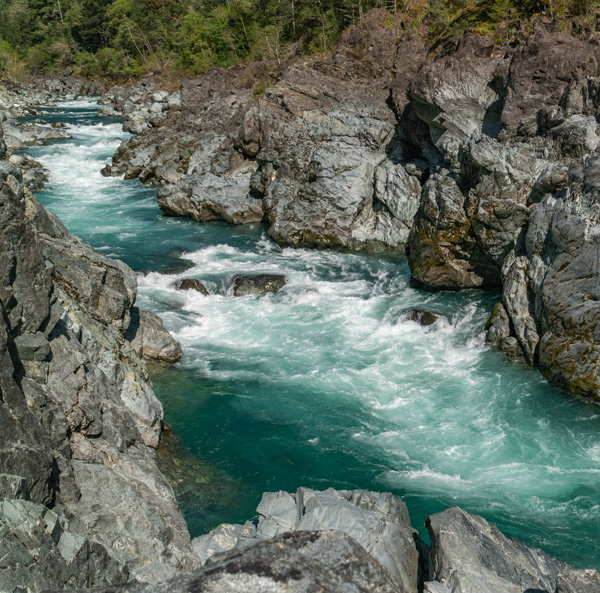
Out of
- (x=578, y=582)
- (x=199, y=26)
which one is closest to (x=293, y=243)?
(x=578, y=582)

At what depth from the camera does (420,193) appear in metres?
25.8

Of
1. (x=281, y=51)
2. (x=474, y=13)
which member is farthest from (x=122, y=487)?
(x=281, y=51)

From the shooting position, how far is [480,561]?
27.4 feet

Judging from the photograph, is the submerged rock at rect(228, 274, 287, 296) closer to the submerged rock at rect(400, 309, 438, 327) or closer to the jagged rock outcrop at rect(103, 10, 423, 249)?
the jagged rock outcrop at rect(103, 10, 423, 249)

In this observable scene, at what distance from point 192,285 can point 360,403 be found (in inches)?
381

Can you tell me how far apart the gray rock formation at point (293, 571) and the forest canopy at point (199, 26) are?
94.9ft

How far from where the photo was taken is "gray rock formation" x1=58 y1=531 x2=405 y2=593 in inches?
125

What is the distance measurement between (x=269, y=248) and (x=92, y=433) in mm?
18115

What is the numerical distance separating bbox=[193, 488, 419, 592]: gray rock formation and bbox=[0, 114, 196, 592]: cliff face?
0.95m

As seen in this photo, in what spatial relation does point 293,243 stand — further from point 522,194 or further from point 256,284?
point 522,194

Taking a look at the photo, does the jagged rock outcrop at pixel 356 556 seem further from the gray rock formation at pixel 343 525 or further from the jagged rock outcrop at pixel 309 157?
the jagged rock outcrop at pixel 309 157

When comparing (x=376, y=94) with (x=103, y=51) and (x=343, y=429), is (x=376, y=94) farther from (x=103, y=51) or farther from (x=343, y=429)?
(x=103, y=51)

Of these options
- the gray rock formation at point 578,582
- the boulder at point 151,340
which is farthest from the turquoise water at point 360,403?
the gray rock formation at point 578,582

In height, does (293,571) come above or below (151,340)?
above
